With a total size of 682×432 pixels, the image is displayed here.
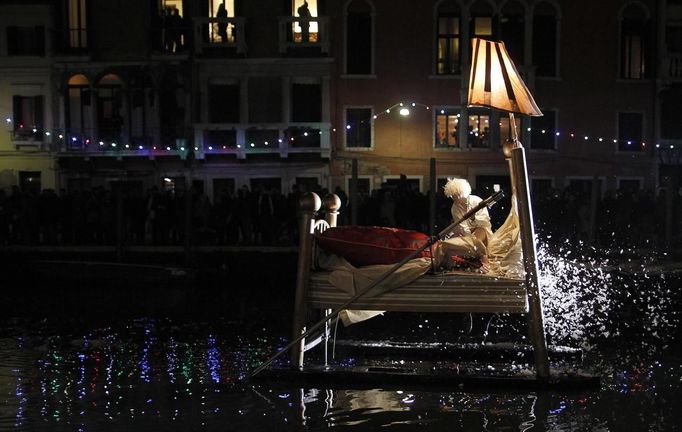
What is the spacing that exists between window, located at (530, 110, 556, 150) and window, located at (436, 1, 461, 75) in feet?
12.6

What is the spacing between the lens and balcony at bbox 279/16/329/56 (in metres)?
34.6

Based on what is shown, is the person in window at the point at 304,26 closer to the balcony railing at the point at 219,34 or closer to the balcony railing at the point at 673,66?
the balcony railing at the point at 219,34

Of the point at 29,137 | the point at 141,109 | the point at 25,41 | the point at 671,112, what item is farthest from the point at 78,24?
the point at 671,112

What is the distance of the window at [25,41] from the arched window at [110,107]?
9.72 feet

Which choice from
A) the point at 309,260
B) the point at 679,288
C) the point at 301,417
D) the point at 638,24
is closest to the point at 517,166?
the point at 309,260

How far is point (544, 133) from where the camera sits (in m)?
35.1

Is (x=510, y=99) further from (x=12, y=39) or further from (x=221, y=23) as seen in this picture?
(x=12, y=39)

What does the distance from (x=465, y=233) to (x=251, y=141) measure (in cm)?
2767

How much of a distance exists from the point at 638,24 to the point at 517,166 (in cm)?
3091

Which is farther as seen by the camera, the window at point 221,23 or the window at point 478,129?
the window at point 221,23

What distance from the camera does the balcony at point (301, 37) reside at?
34625 millimetres

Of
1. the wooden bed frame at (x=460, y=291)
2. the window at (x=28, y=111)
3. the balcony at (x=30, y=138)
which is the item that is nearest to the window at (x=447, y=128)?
the balcony at (x=30, y=138)

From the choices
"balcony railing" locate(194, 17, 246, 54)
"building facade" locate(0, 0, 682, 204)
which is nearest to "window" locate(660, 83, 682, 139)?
"building facade" locate(0, 0, 682, 204)

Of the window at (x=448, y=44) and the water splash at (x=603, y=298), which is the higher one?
the window at (x=448, y=44)
